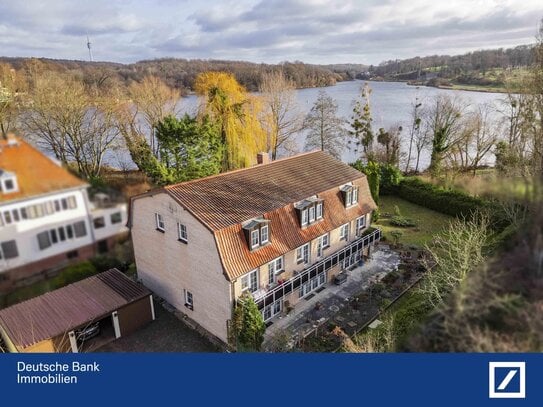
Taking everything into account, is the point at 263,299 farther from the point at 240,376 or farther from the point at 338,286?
the point at 240,376

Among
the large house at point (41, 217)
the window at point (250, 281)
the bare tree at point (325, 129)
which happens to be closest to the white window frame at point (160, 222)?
the window at point (250, 281)

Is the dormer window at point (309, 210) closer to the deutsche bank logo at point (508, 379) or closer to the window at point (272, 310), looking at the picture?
the window at point (272, 310)

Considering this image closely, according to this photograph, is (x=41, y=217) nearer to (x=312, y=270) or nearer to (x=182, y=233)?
(x=182, y=233)

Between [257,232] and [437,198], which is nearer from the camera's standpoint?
[257,232]

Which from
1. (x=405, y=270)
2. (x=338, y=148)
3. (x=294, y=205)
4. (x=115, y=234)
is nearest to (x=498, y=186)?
(x=115, y=234)

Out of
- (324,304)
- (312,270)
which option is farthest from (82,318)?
(324,304)

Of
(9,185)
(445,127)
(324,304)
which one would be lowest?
(324,304)
